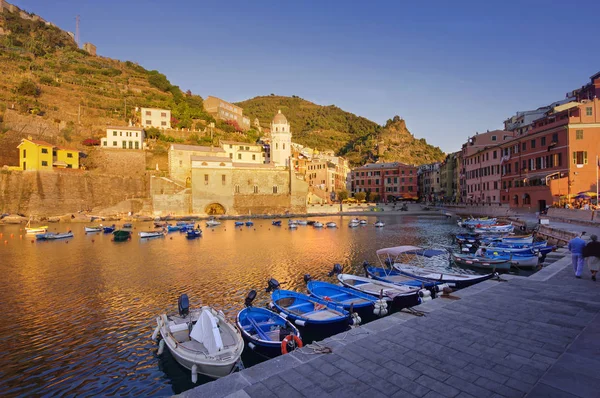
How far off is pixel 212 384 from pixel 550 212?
4522 cm

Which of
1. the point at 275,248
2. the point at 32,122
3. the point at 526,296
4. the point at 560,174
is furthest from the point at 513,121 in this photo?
the point at 32,122

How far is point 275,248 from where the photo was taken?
31984 mm

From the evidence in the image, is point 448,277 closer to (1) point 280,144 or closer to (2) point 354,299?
(2) point 354,299

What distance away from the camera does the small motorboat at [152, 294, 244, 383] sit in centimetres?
834

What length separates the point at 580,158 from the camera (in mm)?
40094

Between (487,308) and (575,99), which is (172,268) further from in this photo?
(575,99)

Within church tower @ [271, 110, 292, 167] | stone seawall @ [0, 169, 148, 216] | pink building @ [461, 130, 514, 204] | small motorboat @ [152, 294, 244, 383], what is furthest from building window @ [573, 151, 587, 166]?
stone seawall @ [0, 169, 148, 216]

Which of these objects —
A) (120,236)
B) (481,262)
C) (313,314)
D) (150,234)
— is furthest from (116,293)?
(150,234)

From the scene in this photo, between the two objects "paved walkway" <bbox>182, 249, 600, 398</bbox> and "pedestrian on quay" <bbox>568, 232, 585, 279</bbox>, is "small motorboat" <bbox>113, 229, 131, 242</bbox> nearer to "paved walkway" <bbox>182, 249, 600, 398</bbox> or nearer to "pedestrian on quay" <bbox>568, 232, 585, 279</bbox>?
"paved walkway" <bbox>182, 249, 600, 398</bbox>

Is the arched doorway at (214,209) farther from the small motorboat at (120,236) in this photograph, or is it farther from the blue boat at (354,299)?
the blue boat at (354,299)

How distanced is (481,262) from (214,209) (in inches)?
2411

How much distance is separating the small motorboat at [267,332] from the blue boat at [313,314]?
2.19ft

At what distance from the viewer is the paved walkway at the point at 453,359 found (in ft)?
17.8

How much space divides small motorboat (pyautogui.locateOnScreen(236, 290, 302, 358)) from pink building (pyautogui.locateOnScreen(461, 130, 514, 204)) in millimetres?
58204
